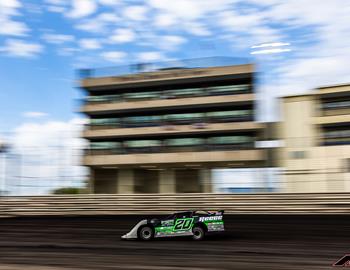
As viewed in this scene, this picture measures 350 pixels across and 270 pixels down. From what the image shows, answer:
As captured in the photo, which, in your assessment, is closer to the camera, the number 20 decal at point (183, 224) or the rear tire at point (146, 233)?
the number 20 decal at point (183, 224)

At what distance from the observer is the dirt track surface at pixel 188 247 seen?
762cm

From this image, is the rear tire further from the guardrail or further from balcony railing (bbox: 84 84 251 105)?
balcony railing (bbox: 84 84 251 105)

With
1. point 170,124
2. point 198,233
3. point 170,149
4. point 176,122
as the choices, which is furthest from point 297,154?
point 198,233

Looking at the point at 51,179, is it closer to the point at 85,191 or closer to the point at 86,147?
the point at 85,191

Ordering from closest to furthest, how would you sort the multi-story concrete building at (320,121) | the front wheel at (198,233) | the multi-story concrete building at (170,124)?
the front wheel at (198,233) < the multi-story concrete building at (320,121) < the multi-story concrete building at (170,124)

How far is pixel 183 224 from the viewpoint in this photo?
10.7 metres

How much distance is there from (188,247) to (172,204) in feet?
26.3

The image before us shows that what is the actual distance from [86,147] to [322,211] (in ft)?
97.0

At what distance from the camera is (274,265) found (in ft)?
23.6

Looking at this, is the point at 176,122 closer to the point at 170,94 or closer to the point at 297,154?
the point at 170,94

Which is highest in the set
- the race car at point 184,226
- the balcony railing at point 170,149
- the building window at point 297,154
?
the balcony railing at point 170,149

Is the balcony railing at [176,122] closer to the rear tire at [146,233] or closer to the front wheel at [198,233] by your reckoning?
the rear tire at [146,233]

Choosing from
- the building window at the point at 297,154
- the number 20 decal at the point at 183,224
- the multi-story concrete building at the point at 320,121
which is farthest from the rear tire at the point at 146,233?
the multi-story concrete building at the point at 320,121

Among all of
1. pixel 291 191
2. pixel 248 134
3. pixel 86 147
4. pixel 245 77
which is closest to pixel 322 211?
pixel 291 191
